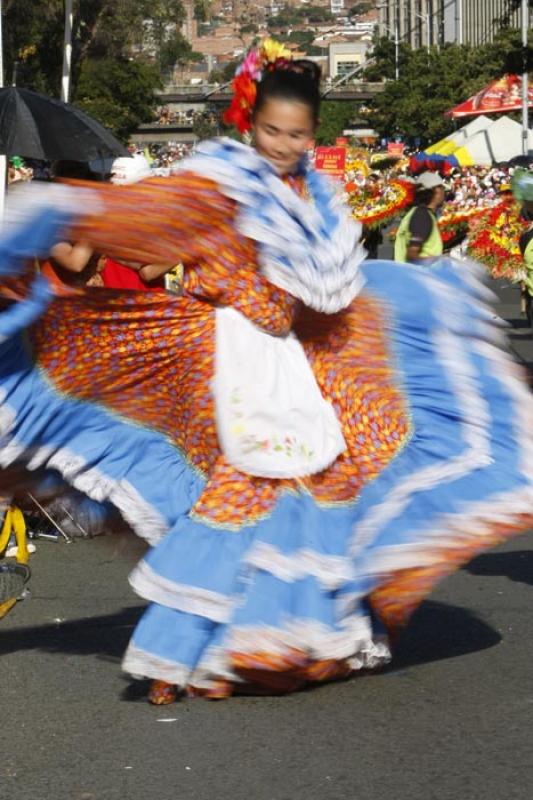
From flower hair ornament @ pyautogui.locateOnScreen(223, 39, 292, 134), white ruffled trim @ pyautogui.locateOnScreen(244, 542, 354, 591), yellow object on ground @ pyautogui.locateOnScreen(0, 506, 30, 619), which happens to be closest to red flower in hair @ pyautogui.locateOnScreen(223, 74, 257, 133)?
flower hair ornament @ pyautogui.locateOnScreen(223, 39, 292, 134)

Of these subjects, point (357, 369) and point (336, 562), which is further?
point (357, 369)

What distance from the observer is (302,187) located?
17.8 ft

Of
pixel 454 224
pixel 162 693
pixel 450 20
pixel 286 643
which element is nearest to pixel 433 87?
pixel 450 20

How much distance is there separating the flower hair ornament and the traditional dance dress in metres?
0.18

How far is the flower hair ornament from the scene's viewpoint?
5357 mm

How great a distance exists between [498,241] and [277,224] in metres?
14.7

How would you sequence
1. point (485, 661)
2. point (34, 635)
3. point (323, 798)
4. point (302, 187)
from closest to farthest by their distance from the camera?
point (323, 798) → point (302, 187) → point (485, 661) → point (34, 635)

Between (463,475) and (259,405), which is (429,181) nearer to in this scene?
(463,475)

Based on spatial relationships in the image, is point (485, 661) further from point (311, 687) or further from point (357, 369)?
point (357, 369)

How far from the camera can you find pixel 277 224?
5203 mm

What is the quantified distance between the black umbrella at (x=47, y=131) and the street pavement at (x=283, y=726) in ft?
18.4

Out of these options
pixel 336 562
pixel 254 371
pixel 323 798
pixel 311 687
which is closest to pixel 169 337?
pixel 254 371

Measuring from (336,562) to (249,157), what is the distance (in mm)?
1243

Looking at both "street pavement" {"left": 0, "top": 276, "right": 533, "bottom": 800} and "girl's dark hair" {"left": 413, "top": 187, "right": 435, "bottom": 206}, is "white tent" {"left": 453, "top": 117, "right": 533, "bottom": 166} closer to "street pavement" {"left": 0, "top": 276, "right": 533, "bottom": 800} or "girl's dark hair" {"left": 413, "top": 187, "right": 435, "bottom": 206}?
"girl's dark hair" {"left": 413, "top": 187, "right": 435, "bottom": 206}
